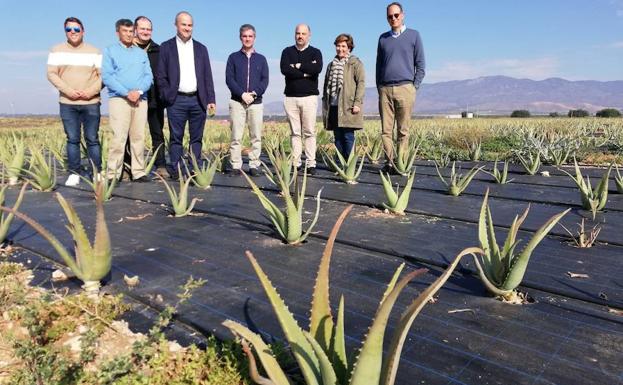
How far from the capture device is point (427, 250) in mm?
2189

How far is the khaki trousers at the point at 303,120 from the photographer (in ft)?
14.4

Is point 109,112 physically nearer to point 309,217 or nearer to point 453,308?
point 309,217

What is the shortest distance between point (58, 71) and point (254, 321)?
3432mm

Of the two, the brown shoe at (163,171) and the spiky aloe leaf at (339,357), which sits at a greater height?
the brown shoe at (163,171)

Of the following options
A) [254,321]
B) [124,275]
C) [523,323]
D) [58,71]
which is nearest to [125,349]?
[254,321]

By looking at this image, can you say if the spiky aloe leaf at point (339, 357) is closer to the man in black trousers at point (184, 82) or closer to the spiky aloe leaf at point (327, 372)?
the spiky aloe leaf at point (327, 372)

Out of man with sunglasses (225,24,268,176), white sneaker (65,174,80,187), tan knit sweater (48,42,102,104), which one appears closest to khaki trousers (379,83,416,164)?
man with sunglasses (225,24,268,176)

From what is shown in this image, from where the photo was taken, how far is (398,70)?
4.20 meters

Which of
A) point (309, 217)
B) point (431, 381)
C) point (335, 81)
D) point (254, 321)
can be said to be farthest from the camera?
point (335, 81)

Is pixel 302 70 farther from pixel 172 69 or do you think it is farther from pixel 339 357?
pixel 339 357

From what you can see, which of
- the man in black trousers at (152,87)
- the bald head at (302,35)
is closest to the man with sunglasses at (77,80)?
the man in black trousers at (152,87)

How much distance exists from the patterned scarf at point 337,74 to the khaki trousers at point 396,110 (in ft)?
1.43

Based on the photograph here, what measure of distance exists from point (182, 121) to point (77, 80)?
0.95 metres

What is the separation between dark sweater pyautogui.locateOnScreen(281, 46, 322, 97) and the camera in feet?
13.9
